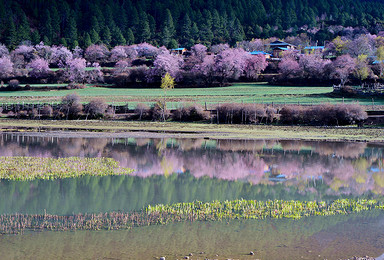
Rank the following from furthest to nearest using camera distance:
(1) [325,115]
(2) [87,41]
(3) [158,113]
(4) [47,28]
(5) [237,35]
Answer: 1. (4) [47,28]
2. (5) [237,35]
3. (2) [87,41]
4. (3) [158,113]
5. (1) [325,115]

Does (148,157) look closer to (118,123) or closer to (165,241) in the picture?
(165,241)

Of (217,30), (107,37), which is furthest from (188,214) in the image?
(217,30)

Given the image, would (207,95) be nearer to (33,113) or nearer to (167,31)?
(33,113)

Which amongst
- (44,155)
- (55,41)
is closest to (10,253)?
(44,155)

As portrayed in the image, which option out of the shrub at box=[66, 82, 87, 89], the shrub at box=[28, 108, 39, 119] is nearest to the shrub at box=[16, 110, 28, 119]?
the shrub at box=[28, 108, 39, 119]

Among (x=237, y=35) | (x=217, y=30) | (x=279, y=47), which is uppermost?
(x=217, y=30)
